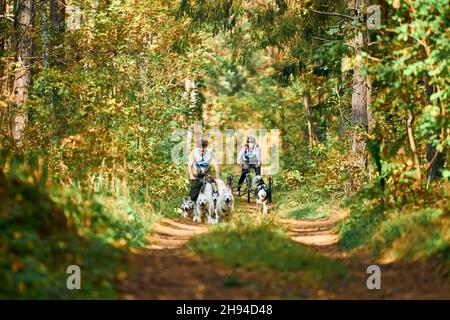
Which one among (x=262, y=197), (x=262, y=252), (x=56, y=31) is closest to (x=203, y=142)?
(x=262, y=197)

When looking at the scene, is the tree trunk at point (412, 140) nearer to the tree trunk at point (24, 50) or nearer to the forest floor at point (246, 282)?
the forest floor at point (246, 282)

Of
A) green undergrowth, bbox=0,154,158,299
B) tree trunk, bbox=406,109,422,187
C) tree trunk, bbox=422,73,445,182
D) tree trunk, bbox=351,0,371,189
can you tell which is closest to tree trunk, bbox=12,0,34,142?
tree trunk, bbox=351,0,371,189

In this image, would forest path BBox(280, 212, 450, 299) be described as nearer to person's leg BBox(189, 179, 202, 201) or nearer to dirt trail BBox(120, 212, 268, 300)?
dirt trail BBox(120, 212, 268, 300)

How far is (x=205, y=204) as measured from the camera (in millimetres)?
19141

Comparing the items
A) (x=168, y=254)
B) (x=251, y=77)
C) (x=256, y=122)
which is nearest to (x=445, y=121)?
(x=168, y=254)

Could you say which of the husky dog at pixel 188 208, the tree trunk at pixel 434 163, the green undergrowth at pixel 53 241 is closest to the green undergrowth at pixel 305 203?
the husky dog at pixel 188 208

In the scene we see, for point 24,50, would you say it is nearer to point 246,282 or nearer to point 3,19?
point 3,19

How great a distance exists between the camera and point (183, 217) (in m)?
19.6

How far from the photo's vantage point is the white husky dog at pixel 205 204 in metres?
19.0

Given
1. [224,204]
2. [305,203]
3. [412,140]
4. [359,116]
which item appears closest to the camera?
[412,140]

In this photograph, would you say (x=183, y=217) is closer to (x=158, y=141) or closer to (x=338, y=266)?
(x=158, y=141)

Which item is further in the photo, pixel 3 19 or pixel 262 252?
pixel 3 19

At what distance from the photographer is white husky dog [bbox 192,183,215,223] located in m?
19.0

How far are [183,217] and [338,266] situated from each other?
916cm
